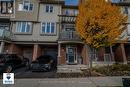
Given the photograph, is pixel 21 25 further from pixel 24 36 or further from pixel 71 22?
pixel 71 22

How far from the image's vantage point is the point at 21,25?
32750 mm

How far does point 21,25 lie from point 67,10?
7515mm

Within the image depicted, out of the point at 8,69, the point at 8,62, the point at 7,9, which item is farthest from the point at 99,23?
the point at 7,9

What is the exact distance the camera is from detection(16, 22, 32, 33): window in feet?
107

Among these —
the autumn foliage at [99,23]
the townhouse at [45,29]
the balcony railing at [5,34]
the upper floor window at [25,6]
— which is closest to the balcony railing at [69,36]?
the townhouse at [45,29]

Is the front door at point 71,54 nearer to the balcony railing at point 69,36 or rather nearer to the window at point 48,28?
the balcony railing at point 69,36

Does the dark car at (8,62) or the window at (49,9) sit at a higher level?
the window at (49,9)

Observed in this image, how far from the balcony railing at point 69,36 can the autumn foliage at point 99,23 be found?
6.27 m

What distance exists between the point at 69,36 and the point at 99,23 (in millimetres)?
7904

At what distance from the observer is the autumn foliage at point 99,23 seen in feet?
76.4

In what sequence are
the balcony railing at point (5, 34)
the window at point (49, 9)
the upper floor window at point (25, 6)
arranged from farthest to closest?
1. the window at point (49, 9)
2. the upper floor window at point (25, 6)
3. the balcony railing at point (5, 34)

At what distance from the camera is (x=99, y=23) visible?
2330cm

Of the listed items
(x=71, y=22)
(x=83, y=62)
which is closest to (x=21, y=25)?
(x=71, y=22)

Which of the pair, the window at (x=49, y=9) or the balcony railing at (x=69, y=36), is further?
the window at (x=49, y=9)
